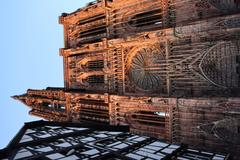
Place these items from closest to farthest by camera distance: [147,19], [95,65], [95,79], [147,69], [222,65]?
[222,65] → [147,19] → [147,69] → [95,65] → [95,79]

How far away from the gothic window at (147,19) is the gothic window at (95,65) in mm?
5419

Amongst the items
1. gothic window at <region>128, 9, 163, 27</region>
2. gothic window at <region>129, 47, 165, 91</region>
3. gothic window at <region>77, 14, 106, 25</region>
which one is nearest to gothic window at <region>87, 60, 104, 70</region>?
gothic window at <region>129, 47, 165, 91</region>

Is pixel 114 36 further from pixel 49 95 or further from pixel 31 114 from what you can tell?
pixel 31 114

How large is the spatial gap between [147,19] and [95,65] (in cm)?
805

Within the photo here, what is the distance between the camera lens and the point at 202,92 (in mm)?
27438

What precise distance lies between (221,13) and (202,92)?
592cm

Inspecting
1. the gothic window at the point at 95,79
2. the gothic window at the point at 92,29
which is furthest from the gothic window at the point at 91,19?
the gothic window at the point at 95,79

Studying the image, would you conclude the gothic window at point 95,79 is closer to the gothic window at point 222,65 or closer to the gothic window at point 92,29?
the gothic window at point 92,29

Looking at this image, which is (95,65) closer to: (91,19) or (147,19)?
(91,19)

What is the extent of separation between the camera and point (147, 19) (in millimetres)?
32188

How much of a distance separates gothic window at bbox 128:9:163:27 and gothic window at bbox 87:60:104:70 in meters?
5.42

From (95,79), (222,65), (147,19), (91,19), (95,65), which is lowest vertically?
(95,79)

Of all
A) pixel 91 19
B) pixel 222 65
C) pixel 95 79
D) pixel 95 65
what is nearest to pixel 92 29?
pixel 91 19

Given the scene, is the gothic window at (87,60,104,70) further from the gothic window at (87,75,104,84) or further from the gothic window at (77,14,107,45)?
the gothic window at (77,14,107,45)
